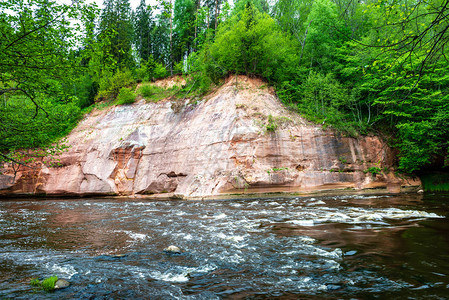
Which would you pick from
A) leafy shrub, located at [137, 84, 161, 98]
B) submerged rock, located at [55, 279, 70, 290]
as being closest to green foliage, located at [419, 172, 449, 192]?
submerged rock, located at [55, 279, 70, 290]

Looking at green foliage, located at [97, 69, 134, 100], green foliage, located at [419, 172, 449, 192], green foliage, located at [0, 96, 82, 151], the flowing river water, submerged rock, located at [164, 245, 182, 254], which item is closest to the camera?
the flowing river water

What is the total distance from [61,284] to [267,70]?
23.6m

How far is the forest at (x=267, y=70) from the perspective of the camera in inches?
234

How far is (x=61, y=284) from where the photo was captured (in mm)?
3822

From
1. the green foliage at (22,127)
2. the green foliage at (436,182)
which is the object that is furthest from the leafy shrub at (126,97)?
the green foliage at (436,182)

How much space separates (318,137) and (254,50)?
1005cm

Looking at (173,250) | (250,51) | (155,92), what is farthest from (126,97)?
(173,250)

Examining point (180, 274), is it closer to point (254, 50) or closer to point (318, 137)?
point (318, 137)

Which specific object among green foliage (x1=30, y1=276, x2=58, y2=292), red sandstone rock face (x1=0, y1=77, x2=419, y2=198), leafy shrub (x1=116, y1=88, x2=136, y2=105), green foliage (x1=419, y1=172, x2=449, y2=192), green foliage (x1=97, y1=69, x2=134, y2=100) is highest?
green foliage (x1=97, y1=69, x2=134, y2=100)

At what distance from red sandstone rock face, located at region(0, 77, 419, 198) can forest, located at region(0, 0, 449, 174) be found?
1826 mm

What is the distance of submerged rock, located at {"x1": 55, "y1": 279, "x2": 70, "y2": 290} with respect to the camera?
3.77 m

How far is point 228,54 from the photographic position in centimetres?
2445

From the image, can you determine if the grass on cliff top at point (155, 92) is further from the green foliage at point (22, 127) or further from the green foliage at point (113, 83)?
the green foliage at point (22, 127)

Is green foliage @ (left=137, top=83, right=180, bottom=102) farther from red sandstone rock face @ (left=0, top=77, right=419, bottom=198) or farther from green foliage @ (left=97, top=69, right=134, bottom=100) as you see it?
green foliage @ (left=97, top=69, right=134, bottom=100)
